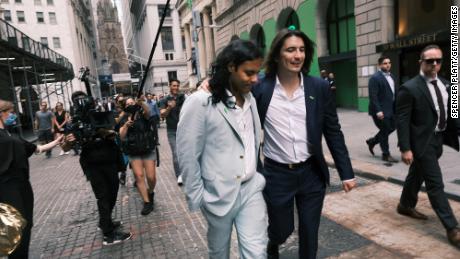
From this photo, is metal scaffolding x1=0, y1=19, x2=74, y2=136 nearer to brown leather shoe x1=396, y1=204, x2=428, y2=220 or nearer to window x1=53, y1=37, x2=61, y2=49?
brown leather shoe x1=396, y1=204, x2=428, y2=220

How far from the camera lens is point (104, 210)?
430 centimetres

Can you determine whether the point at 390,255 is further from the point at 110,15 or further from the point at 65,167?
the point at 110,15

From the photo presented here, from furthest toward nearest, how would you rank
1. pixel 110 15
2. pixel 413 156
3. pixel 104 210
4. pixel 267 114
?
pixel 110 15 < pixel 104 210 < pixel 413 156 < pixel 267 114

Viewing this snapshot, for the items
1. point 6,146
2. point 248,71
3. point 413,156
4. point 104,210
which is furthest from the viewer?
point 104,210

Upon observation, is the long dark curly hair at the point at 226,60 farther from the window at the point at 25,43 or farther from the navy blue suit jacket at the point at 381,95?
the window at the point at 25,43

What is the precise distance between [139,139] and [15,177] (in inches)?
79.8

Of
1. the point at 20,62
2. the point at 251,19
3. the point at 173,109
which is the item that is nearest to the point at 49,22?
the point at 20,62

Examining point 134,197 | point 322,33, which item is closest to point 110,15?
point 322,33

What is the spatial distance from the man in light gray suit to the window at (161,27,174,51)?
72.5 m

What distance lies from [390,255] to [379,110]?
3.77 m

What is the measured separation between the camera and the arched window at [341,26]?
15.5m

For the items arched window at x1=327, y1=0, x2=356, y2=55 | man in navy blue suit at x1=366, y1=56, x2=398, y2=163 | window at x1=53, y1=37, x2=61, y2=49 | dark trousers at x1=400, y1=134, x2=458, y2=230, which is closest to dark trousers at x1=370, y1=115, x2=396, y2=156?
man in navy blue suit at x1=366, y1=56, x2=398, y2=163

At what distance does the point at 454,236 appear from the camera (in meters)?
3.42

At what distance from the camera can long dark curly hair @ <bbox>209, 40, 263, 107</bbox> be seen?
227cm
